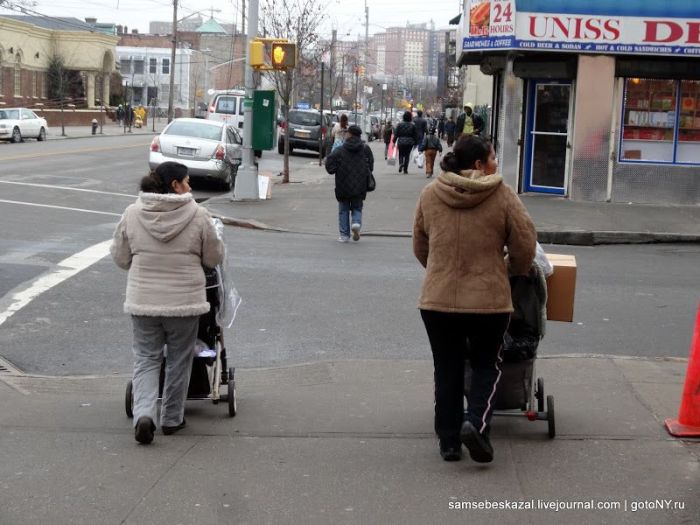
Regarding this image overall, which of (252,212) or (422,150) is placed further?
(422,150)

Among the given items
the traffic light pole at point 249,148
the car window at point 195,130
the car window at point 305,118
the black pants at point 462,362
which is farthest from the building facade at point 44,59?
the black pants at point 462,362

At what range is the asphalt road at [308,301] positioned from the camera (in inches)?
344

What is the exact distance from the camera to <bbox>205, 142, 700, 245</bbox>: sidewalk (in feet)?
54.0

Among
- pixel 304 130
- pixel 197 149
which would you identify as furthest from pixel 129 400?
pixel 304 130

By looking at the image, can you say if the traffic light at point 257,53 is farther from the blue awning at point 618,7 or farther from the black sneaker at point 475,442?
the black sneaker at point 475,442

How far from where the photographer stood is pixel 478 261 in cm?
536

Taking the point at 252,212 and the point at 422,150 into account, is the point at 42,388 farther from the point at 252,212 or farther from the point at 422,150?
the point at 422,150

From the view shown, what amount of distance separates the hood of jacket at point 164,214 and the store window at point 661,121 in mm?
16128

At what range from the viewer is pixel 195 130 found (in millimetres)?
23766

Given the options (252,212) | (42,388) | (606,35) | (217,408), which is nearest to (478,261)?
(217,408)

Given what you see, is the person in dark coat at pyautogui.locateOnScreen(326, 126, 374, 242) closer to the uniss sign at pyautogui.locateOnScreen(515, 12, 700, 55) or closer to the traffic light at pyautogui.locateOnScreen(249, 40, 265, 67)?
the traffic light at pyautogui.locateOnScreen(249, 40, 265, 67)

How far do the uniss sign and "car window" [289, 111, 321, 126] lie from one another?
19.4 meters

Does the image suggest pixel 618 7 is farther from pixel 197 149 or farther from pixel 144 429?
pixel 144 429

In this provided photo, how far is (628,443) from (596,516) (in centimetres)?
122
